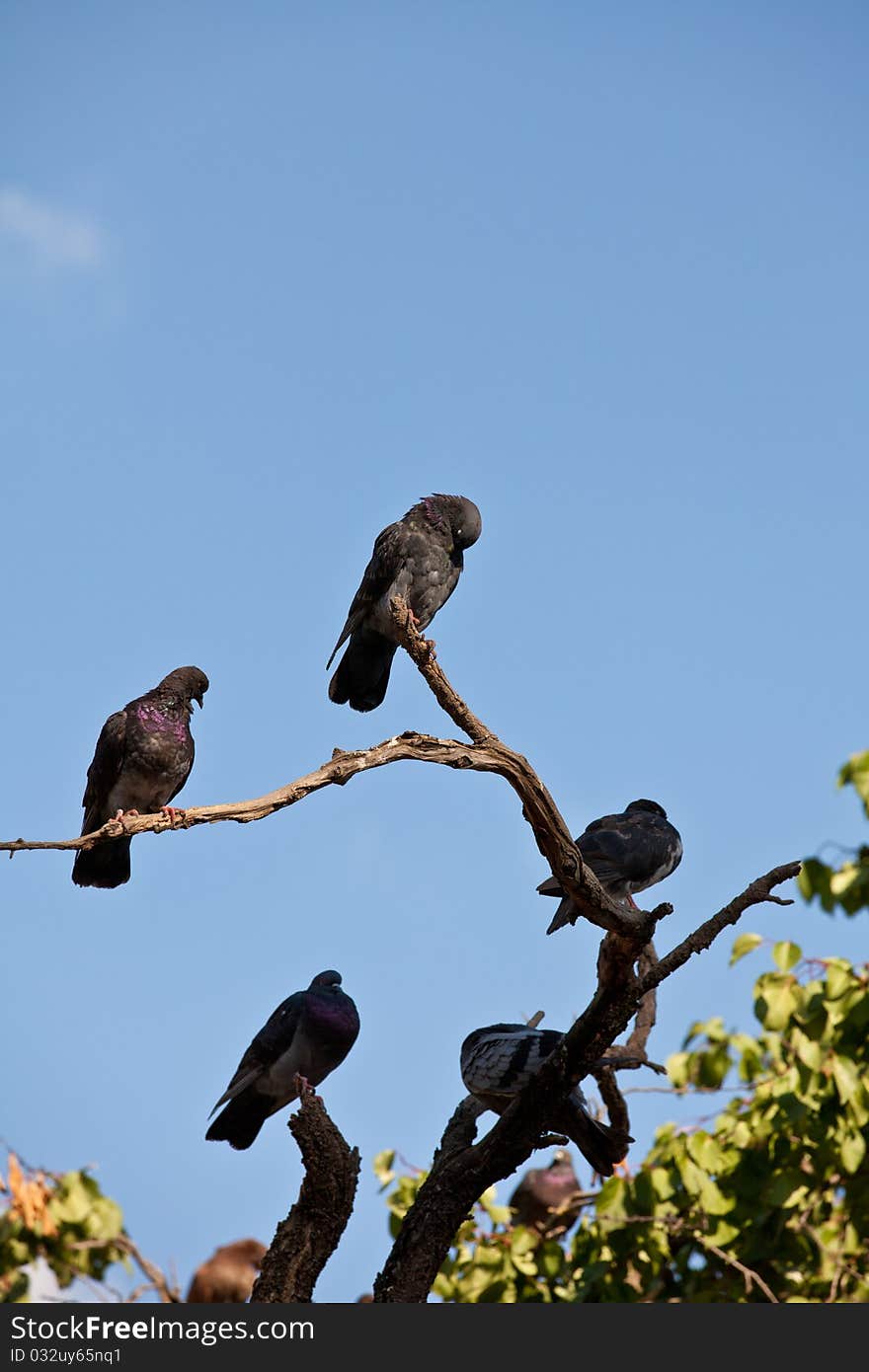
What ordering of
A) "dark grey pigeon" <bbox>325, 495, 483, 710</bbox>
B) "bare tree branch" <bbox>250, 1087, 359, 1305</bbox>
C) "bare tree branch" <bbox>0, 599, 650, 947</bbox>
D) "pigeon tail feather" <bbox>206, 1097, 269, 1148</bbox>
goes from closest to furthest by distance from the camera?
"bare tree branch" <bbox>0, 599, 650, 947</bbox> < "bare tree branch" <bbox>250, 1087, 359, 1305</bbox> < "pigeon tail feather" <bbox>206, 1097, 269, 1148</bbox> < "dark grey pigeon" <bbox>325, 495, 483, 710</bbox>

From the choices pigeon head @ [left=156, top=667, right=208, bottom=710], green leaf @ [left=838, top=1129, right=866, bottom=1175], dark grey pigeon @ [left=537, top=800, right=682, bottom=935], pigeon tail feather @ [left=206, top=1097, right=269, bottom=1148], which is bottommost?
green leaf @ [left=838, top=1129, right=866, bottom=1175]

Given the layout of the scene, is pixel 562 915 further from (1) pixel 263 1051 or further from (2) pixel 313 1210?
(1) pixel 263 1051

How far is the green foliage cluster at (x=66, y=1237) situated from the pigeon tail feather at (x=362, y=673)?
2981mm

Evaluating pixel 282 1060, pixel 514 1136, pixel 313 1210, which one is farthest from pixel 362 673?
pixel 313 1210

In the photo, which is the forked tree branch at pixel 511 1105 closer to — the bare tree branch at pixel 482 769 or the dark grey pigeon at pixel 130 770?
the bare tree branch at pixel 482 769

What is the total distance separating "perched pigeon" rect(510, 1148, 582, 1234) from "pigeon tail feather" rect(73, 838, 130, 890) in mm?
3279

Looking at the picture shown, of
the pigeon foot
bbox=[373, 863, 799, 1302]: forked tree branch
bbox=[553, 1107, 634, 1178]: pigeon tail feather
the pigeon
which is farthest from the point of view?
the pigeon

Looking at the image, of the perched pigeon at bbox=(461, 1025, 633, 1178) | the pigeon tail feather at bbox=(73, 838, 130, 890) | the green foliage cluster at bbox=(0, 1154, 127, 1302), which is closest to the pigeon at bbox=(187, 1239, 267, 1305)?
the green foliage cluster at bbox=(0, 1154, 127, 1302)

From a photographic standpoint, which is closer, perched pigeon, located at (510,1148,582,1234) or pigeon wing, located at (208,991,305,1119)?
pigeon wing, located at (208,991,305,1119)

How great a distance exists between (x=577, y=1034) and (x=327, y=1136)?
120cm

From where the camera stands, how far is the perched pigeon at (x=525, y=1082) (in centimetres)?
592

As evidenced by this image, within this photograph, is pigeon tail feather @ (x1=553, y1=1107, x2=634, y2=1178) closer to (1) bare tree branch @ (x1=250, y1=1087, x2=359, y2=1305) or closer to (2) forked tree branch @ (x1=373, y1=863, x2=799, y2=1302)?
(2) forked tree branch @ (x1=373, y1=863, x2=799, y2=1302)

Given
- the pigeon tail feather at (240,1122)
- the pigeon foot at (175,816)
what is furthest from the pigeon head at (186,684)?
the pigeon foot at (175,816)

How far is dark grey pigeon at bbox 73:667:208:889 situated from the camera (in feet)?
22.6
